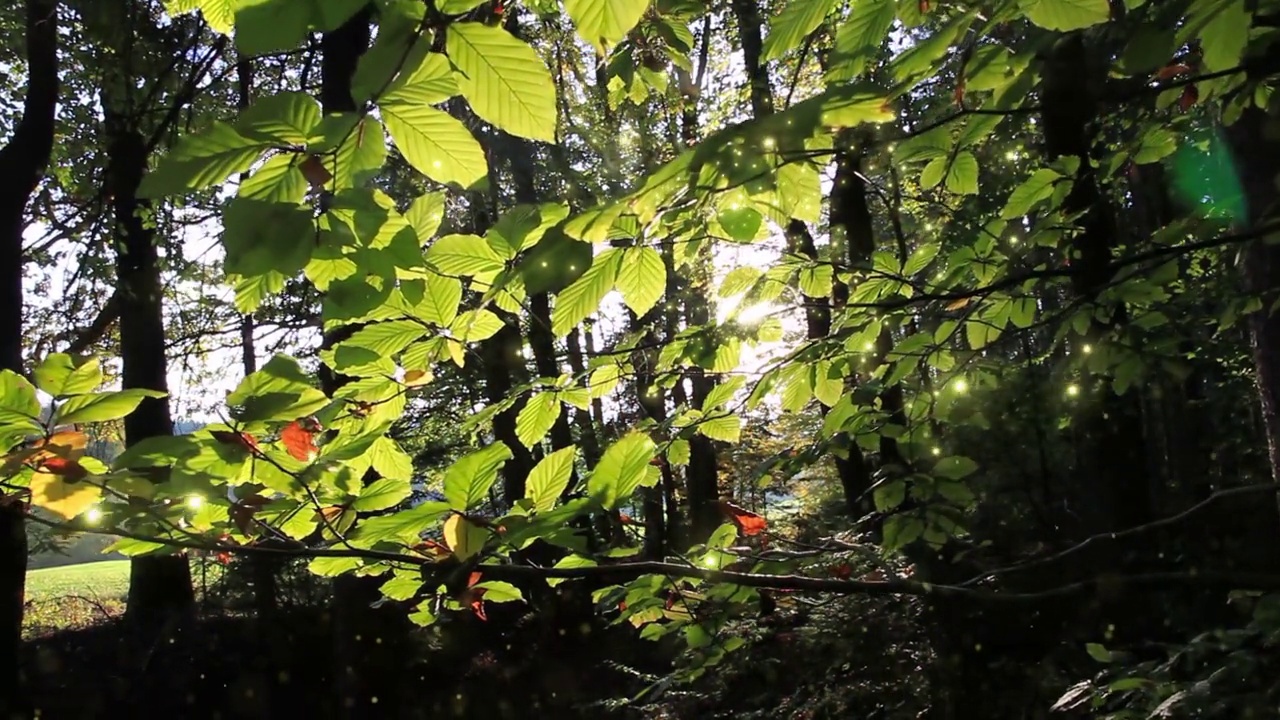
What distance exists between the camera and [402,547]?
1.06 metres

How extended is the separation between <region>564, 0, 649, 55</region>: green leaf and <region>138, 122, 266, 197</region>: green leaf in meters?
0.28

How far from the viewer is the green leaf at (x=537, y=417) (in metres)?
1.28

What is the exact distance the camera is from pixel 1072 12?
0.88 meters

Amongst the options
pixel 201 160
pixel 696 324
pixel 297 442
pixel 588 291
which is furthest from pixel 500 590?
pixel 696 324

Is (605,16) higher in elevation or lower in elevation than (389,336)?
higher

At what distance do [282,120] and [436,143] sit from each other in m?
0.13

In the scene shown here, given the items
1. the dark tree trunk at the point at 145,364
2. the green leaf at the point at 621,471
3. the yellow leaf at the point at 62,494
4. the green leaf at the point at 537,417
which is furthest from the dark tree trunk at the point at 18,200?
the green leaf at the point at 621,471

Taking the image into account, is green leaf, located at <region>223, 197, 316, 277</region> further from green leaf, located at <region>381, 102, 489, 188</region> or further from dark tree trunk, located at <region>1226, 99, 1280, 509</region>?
dark tree trunk, located at <region>1226, 99, 1280, 509</region>

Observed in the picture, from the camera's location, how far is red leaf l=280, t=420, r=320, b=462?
1.02 meters

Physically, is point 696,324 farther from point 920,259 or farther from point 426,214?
point 426,214

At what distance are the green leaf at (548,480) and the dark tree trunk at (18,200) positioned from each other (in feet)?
13.1

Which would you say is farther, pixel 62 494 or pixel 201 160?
pixel 62 494

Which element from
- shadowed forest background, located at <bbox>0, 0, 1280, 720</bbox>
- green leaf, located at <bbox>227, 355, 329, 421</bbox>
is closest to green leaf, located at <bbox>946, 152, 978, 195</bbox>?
shadowed forest background, located at <bbox>0, 0, 1280, 720</bbox>

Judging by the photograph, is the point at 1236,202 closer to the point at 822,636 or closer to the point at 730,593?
the point at 730,593
